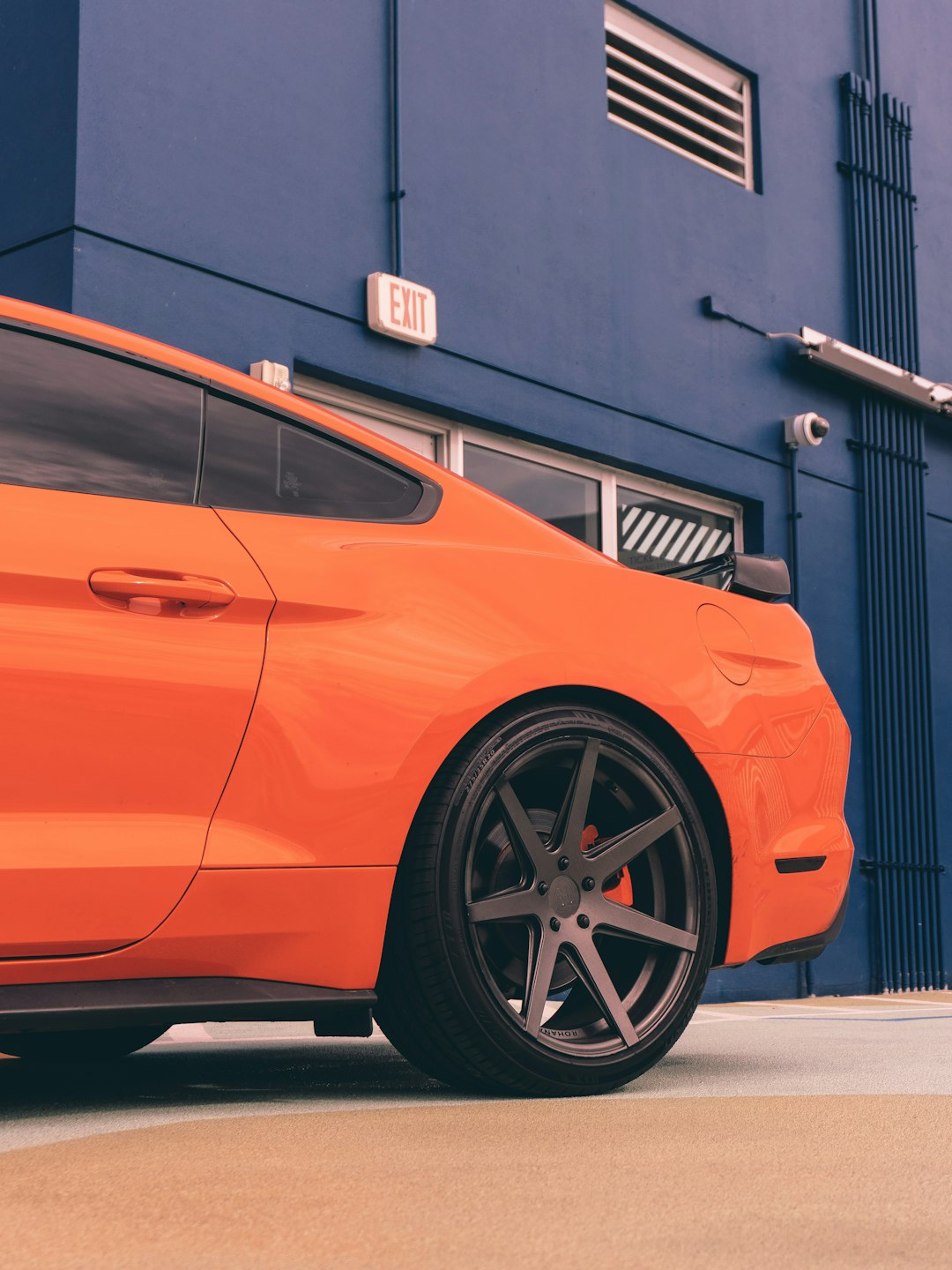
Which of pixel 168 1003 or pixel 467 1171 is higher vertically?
pixel 168 1003

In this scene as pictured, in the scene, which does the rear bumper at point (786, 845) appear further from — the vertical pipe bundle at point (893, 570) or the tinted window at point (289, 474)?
the vertical pipe bundle at point (893, 570)

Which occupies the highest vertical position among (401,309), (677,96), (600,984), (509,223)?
(677,96)

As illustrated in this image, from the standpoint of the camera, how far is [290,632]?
279cm

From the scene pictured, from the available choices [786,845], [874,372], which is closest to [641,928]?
[786,845]

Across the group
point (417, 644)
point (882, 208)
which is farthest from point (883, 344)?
point (417, 644)

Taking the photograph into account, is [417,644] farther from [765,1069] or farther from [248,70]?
[248,70]

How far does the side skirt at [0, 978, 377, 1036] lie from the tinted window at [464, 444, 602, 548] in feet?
15.9

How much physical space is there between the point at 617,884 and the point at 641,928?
0.68 ft

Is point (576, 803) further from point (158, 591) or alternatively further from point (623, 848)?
point (158, 591)

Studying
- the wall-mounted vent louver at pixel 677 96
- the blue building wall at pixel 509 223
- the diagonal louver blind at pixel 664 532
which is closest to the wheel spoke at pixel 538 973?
the blue building wall at pixel 509 223

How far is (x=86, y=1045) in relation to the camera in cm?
377

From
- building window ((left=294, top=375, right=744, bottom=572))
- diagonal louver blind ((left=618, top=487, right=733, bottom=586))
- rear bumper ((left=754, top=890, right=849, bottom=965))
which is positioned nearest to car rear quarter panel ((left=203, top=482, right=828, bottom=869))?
rear bumper ((left=754, top=890, right=849, bottom=965))

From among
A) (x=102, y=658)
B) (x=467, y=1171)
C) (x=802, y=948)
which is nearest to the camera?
(x=467, y=1171)

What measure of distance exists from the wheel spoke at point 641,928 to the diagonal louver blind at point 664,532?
513 centimetres
